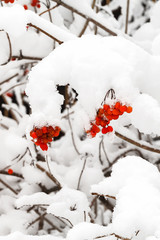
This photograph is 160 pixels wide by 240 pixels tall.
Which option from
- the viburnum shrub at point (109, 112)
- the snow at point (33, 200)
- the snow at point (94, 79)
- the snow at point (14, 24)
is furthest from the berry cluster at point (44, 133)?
the snow at point (33, 200)

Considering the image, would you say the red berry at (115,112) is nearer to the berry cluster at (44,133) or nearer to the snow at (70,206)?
the berry cluster at (44,133)

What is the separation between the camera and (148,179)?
135cm

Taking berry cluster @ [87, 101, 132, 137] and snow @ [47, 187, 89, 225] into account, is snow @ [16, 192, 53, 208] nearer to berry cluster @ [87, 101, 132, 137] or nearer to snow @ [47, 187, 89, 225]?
snow @ [47, 187, 89, 225]

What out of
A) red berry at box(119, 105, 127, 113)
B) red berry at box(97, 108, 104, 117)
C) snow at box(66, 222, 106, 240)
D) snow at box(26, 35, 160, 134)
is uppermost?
snow at box(26, 35, 160, 134)

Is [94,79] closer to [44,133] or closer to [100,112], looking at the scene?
[100,112]

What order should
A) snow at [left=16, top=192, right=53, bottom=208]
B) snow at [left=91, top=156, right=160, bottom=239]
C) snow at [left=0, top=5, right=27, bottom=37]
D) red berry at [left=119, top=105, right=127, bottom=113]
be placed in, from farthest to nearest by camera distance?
snow at [left=16, top=192, right=53, bottom=208] < snow at [left=0, top=5, right=27, bottom=37] < red berry at [left=119, top=105, right=127, bottom=113] < snow at [left=91, top=156, right=160, bottom=239]

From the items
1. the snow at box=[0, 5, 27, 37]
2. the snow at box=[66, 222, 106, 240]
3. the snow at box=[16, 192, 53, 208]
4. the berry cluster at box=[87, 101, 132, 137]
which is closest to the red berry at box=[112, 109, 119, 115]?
the berry cluster at box=[87, 101, 132, 137]

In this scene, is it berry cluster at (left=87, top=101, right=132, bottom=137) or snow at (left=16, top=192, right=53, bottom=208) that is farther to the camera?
snow at (left=16, top=192, right=53, bottom=208)

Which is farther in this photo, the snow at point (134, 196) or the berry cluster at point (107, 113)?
the berry cluster at point (107, 113)

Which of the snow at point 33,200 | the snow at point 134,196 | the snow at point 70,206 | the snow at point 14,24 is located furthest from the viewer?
the snow at point 33,200

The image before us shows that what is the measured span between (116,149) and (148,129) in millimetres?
1737

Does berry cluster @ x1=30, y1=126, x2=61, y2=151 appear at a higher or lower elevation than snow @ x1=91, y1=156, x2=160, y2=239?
higher

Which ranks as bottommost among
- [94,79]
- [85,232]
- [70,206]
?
[85,232]

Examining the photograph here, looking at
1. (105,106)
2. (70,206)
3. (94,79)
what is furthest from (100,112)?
(70,206)
